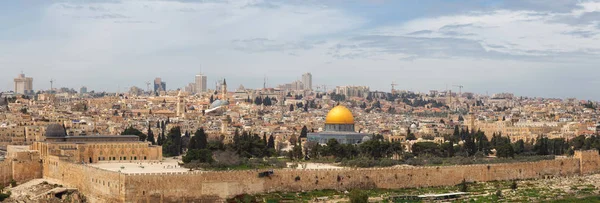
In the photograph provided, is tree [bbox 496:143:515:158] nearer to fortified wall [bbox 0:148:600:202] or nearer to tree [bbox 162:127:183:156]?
fortified wall [bbox 0:148:600:202]

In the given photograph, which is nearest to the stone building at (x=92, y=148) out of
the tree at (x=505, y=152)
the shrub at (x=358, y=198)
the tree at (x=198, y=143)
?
the tree at (x=198, y=143)

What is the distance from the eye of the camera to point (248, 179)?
44031 mm

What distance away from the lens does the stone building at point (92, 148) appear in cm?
5081

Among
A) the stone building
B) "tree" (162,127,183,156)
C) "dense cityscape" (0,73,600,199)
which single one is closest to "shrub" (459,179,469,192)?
"dense cityscape" (0,73,600,199)

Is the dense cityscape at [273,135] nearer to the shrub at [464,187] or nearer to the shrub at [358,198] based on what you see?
the shrub at [464,187]

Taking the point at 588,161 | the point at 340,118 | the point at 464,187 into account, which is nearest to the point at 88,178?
the point at 464,187

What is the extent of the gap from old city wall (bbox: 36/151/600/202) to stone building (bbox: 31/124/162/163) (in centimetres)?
146

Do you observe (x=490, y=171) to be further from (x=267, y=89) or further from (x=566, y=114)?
(x=267, y=89)

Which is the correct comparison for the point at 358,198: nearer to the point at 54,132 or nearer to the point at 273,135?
the point at 54,132

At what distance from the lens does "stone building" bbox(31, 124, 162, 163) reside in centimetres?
5081

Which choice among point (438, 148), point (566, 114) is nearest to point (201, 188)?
point (438, 148)

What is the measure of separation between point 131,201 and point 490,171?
19.3 meters

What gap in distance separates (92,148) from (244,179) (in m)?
11.7

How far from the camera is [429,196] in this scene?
144 ft
